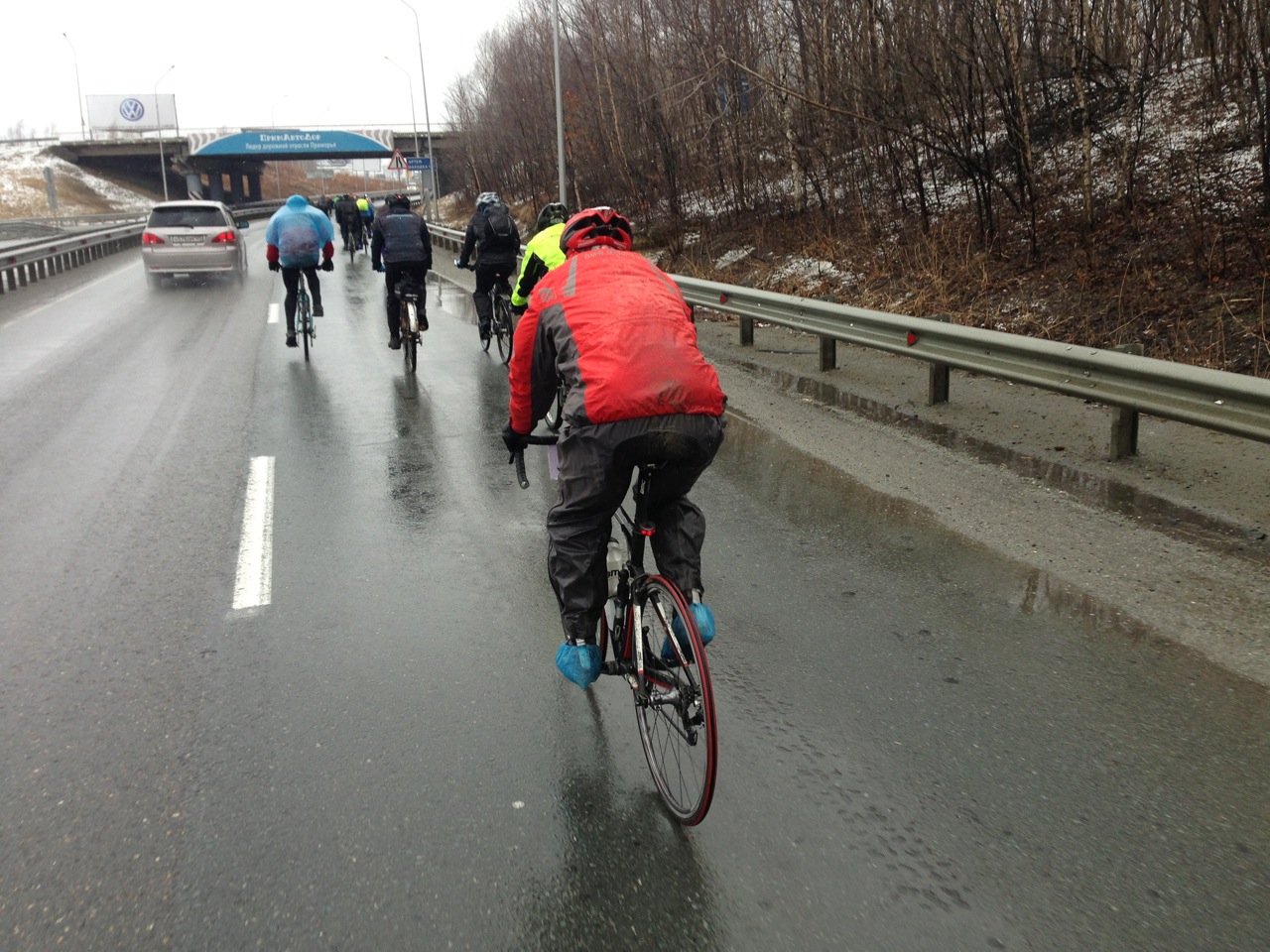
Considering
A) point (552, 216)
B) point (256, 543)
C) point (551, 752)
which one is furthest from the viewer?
point (552, 216)

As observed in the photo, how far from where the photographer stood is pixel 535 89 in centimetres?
3897

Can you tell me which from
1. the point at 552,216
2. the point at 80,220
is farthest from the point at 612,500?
the point at 80,220

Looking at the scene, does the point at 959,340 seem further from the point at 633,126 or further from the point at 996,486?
the point at 633,126

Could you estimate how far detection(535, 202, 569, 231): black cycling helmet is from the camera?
787 cm

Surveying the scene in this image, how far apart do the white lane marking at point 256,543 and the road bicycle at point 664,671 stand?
7.10ft

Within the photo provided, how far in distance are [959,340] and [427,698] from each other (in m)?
5.93

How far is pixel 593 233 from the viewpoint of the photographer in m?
3.84

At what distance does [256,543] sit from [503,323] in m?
6.80

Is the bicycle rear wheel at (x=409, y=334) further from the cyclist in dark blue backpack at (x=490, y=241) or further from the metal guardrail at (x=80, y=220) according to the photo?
the metal guardrail at (x=80, y=220)

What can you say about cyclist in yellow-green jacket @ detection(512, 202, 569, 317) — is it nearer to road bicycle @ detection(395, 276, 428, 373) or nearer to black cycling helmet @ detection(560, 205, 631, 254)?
black cycling helmet @ detection(560, 205, 631, 254)

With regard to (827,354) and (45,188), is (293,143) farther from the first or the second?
(827,354)

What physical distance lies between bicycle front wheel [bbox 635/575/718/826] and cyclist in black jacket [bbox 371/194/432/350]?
8719mm

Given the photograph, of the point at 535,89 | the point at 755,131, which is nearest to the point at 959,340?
the point at 755,131

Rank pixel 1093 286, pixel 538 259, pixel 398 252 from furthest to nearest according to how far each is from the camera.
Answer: pixel 398 252 → pixel 1093 286 → pixel 538 259
